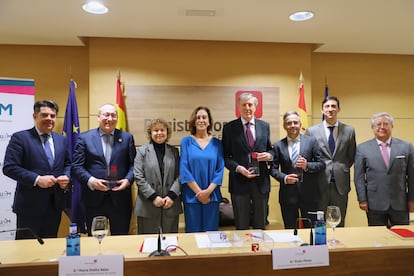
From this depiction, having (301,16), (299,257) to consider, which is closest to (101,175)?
(299,257)

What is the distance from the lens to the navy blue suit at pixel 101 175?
Answer: 301 cm

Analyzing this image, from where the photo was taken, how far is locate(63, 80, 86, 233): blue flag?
12.3 ft

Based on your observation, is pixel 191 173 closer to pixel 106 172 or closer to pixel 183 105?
pixel 106 172

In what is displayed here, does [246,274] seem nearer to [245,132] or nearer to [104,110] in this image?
[245,132]

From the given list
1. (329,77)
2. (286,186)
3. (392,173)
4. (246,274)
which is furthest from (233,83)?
(246,274)

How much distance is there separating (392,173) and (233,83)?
82.8 inches

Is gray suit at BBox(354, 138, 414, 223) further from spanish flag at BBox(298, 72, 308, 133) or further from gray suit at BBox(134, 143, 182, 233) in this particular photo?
gray suit at BBox(134, 143, 182, 233)

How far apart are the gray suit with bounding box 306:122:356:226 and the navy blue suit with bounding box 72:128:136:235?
1806 mm

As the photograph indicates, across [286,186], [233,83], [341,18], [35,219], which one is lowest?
[35,219]

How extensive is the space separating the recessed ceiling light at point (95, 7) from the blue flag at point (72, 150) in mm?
1120

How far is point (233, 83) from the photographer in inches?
176

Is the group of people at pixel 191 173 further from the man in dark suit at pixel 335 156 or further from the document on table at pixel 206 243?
the document on table at pixel 206 243

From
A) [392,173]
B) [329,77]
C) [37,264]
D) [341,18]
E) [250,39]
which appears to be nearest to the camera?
[37,264]

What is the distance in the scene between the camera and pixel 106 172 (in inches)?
120
